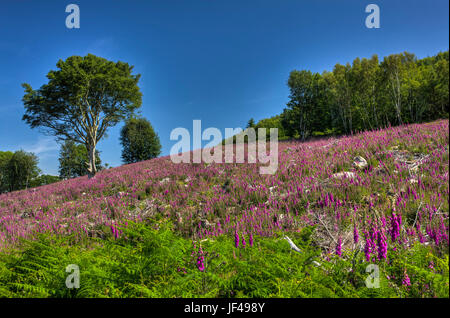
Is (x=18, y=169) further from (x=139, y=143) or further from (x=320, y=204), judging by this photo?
(x=320, y=204)

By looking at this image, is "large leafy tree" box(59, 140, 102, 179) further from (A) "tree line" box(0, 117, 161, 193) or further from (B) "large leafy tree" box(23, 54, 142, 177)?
(B) "large leafy tree" box(23, 54, 142, 177)

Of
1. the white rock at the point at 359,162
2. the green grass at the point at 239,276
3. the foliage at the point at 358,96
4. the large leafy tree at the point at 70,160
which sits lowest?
the green grass at the point at 239,276

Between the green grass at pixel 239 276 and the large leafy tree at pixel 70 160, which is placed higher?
the large leafy tree at pixel 70 160

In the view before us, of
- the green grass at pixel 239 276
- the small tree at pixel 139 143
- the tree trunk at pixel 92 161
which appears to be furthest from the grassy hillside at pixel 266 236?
the small tree at pixel 139 143

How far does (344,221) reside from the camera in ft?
11.6

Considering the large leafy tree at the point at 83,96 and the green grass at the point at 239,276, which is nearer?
the green grass at the point at 239,276

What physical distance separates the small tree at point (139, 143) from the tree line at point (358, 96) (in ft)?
86.5

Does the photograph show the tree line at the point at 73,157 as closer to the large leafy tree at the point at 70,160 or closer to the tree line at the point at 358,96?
the large leafy tree at the point at 70,160

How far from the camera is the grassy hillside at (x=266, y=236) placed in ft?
6.01

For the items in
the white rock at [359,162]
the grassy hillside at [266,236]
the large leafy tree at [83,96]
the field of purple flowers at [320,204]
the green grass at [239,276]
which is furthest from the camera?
the large leafy tree at [83,96]

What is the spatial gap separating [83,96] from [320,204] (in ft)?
70.0

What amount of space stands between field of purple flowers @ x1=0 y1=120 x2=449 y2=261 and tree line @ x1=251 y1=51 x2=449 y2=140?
22.3 metres

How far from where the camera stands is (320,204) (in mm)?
4309

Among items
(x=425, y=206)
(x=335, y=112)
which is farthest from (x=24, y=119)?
(x=335, y=112)
